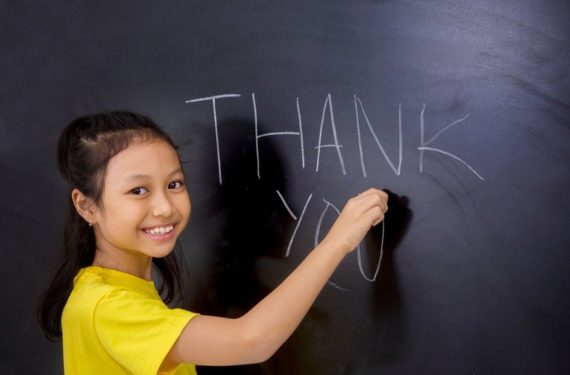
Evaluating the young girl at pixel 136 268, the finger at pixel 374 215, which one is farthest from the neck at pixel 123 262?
the finger at pixel 374 215

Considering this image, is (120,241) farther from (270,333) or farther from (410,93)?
(410,93)

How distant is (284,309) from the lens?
2.88 feet

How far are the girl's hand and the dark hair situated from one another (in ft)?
0.99

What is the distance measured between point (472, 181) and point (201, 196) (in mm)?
486

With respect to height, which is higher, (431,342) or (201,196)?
(201,196)

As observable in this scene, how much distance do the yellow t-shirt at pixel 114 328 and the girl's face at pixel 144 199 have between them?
80 millimetres

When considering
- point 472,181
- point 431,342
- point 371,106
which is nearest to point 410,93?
point 371,106

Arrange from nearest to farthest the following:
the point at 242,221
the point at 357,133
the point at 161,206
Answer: the point at 161,206 < the point at 357,133 < the point at 242,221

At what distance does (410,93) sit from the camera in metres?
1.04

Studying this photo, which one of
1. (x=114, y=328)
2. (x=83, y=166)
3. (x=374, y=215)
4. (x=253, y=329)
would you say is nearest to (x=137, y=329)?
(x=114, y=328)

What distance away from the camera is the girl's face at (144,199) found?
0.98 metres

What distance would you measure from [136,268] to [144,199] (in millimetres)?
162

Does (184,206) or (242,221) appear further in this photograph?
(242,221)

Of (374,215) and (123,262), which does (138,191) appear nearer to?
(123,262)
